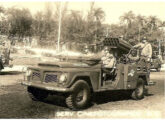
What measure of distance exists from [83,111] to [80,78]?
0.90 m

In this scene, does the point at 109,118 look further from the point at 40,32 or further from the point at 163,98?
the point at 40,32

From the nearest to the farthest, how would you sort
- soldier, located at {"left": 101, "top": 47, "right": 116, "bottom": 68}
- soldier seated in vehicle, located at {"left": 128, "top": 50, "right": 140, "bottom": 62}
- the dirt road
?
the dirt road < soldier, located at {"left": 101, "top": 47, "right": 116, "bottom": 68} < soldier seated in vehicle, located at {"left": 128, "top": 50, "right": 140, "bottom": 62}

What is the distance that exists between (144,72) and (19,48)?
25414mm

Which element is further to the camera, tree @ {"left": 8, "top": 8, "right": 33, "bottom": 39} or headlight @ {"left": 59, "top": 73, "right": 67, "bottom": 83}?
tree @ {"left": 8, "top": 8, "right": 33, "bottom": 39}

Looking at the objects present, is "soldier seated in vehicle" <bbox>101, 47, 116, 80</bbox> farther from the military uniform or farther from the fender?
the military uniform

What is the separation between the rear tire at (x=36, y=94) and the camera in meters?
9.74

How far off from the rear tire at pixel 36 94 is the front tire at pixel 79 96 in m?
1.53

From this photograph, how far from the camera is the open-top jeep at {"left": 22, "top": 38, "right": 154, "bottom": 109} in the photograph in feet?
27.6

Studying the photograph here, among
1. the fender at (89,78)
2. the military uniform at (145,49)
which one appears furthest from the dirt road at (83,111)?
the military uniform at (145,49)

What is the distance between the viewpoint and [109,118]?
7.90m

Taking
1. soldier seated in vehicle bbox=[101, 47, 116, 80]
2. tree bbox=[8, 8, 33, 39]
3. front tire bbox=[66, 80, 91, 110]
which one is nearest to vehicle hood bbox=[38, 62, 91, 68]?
front tire bbox=[66, 80, 91, 110]

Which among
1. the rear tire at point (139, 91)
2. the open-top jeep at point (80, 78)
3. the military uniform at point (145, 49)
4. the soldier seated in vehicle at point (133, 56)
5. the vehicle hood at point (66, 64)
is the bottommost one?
the rear tire at point (139, 91)

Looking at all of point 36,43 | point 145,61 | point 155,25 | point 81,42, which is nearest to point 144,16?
Result: point 155,25

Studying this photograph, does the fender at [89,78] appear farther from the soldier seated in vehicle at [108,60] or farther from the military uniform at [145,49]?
the military uniform at [145,49]
